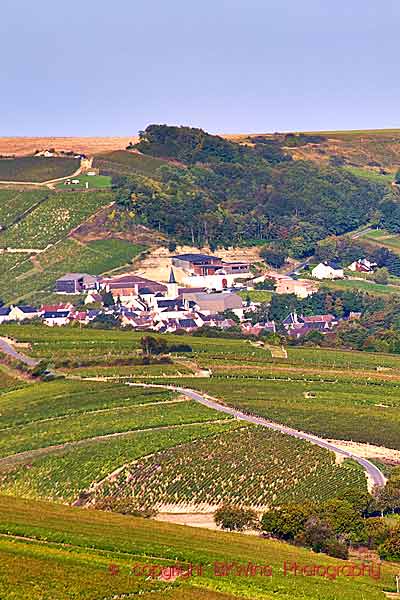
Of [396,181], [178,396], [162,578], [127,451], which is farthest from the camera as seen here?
[396,181]

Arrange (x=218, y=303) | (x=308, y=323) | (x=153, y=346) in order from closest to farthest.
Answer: (x=153, y=346)
(x=308, y=323)
(x=218, y=303)

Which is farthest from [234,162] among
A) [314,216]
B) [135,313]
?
[135,313]

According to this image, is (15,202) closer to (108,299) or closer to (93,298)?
(93,298)

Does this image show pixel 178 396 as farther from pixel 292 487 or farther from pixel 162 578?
pixel 162 578

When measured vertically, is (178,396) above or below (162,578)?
below

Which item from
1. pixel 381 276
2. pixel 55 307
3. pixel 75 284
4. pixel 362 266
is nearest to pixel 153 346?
pixel 55 307

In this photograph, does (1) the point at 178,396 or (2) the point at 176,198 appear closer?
(1) the point at 178,396

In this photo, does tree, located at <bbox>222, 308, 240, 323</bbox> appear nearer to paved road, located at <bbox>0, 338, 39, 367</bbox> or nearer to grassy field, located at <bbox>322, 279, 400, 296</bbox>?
grassy field, located at <bbox>322, 279, 400, 296</bbox>

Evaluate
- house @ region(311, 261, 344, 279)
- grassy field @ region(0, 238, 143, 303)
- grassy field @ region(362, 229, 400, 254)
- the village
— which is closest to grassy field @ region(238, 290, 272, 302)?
the village
